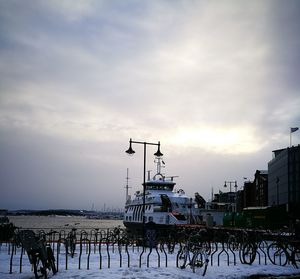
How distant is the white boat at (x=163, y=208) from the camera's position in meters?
39.8

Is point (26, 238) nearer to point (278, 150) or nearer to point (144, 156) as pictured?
point (144, 156)

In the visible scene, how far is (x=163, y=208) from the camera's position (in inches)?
1673

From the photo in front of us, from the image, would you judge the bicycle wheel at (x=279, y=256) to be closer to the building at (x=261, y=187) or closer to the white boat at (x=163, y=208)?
the white boat at (x=163, y=208)

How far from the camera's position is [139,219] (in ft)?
Answer: 165

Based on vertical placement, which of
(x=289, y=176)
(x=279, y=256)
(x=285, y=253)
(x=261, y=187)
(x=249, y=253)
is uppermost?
(x=289, y=176)

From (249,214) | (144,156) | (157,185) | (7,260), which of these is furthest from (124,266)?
(157,185)

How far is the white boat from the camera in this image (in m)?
39.8

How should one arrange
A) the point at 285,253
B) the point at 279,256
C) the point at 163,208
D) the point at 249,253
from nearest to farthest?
the point at 285,253
the point at 249,253
the point at 279,256
the point at 163,208

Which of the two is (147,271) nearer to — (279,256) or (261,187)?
(279,256)

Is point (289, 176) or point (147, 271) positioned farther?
point (289, 176)

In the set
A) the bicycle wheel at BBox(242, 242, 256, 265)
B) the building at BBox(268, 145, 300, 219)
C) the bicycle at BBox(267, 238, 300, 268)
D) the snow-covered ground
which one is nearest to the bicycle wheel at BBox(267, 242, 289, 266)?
the bicycle at BBox(267, 238, 300, 268)

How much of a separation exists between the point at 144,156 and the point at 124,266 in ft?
37.3

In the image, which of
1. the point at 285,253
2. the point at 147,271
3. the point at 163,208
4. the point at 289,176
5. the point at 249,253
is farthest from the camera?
the point at 289,176

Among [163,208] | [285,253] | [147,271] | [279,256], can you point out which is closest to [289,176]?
[163,208]
